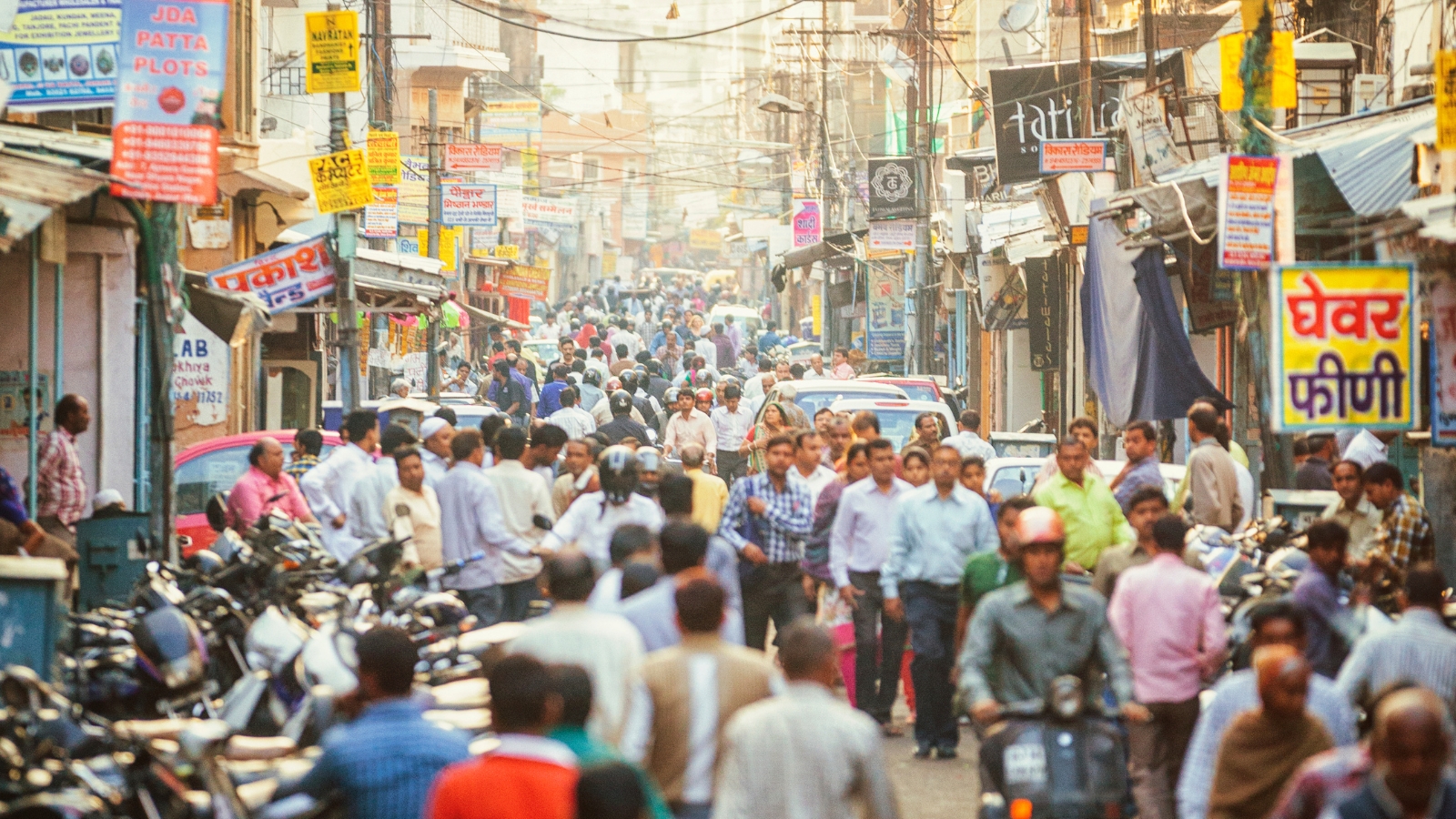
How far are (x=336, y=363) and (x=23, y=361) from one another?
46.0ft

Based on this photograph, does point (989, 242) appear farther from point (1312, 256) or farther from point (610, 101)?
point (610, 101)

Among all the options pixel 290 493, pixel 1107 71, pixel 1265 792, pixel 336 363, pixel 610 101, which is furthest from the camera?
pixel 610 101

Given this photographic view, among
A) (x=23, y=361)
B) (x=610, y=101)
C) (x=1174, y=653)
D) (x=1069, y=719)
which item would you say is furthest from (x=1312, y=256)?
(x=610, y=101)

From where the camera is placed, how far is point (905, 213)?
3086 cm

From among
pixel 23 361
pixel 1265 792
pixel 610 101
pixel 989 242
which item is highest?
pixel 610 101

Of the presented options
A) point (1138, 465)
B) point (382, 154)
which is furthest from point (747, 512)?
point (382, 154)

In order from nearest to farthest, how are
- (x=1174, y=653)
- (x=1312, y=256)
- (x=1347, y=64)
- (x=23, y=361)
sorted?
(x=1174, y=653)
(x=23, y=361)
(x=1312, y=256)
(x=1347, y=64)

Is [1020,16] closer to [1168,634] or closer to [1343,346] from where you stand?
[1343,346]

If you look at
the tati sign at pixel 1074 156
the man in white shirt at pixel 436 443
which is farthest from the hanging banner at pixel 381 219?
the man in white shirt at pixel 436 443

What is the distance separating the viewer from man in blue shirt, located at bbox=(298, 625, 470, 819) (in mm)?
4938

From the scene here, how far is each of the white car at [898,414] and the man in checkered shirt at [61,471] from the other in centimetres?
756

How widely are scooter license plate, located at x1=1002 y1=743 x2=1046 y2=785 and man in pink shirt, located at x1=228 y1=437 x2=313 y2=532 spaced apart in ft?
20.8

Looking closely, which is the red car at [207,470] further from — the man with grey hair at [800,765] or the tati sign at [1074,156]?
the man with grey hair at [800,765]

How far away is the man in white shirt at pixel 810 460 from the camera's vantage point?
11953 mm
